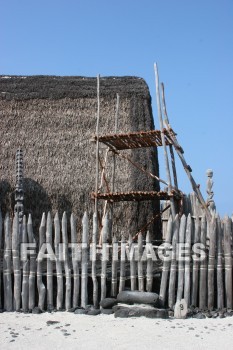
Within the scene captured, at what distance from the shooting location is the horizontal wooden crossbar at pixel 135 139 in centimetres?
958

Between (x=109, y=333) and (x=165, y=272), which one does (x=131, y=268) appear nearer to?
(x=165, y=272)

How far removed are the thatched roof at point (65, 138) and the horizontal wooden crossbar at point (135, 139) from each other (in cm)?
247

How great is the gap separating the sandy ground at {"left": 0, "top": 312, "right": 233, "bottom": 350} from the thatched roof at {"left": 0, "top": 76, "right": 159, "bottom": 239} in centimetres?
589

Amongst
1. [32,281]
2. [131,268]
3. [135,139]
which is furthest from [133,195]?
[32,281]

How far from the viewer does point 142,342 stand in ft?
18.5

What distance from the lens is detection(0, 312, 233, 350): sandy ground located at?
5582 mm

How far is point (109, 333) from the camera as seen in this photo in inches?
237

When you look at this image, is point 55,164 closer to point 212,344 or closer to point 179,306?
point 179,306

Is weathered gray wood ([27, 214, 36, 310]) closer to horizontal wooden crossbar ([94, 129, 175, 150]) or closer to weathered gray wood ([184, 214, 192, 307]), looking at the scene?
weathered gray wood ([184, 214, 192, 307])

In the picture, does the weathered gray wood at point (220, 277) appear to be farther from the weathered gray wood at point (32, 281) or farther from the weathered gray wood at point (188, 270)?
the weathered gray wood at point (32, 281)

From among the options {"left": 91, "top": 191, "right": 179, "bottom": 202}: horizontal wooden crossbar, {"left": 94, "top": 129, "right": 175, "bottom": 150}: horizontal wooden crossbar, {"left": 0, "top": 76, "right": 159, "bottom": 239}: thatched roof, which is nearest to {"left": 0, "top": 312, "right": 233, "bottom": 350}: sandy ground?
{"left": 91, "top": 191, "right": 179, "bottom": 202}: horizontal wooden crossbar

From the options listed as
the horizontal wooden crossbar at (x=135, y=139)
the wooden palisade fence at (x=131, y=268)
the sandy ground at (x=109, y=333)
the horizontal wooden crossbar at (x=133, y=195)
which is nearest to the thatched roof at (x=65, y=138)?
the horizontal wooden crossbar at (x=133, y=195)

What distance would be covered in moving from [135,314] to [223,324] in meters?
1.12

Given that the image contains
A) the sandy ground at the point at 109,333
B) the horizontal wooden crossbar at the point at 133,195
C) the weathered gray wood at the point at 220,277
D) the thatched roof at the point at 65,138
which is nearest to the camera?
the sandy ground at the point at 109,333
